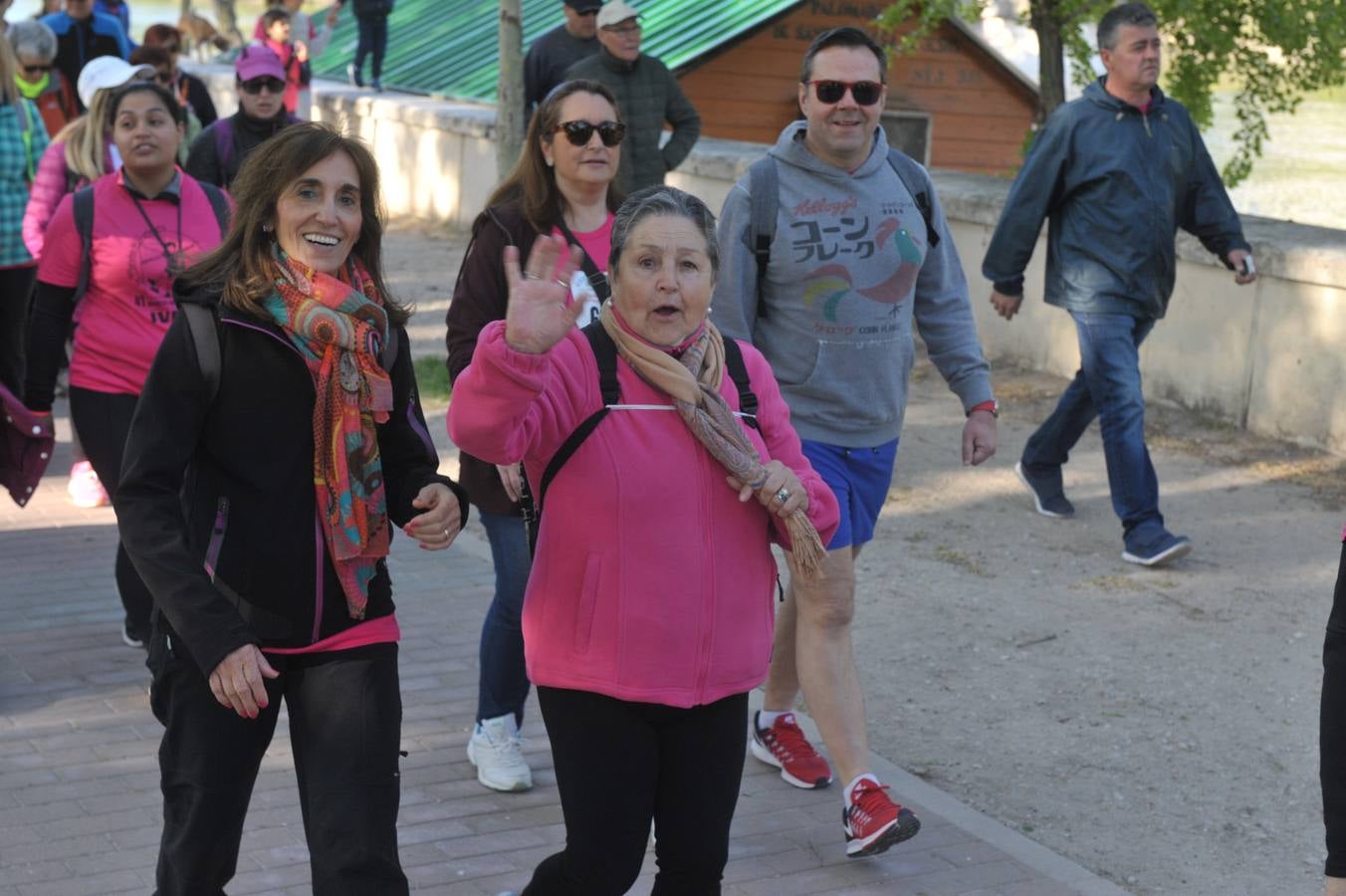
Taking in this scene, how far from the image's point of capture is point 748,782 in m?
5.39

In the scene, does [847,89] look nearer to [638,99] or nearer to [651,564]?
[651,564]

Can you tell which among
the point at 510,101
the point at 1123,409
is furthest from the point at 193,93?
the point at 1123,409

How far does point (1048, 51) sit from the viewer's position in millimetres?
13930

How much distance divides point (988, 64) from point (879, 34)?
3945 mm

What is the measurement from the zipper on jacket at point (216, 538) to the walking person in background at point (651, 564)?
59cm

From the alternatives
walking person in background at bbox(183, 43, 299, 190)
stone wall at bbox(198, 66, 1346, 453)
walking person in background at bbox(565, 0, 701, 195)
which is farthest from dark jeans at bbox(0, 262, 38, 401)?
walking person in background at bbox(565, 0, 701, 195)

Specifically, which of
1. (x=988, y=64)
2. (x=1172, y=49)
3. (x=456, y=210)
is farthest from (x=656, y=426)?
(x=988, y=64)

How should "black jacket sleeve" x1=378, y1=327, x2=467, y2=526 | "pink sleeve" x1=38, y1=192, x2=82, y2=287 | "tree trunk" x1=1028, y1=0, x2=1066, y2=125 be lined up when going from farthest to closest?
"tree trunk" x1=1028, y1=0, x2=1066, y2=125 < "pink sleeve" x1=38, y1=192, x2=82, y2=287 < "black jacket sleeve" x1=378, y1=327, x2=467, y2=526

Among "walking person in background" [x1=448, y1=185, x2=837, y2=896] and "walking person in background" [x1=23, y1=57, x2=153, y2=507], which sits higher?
"walking person in background" [x1=23, y1=57, x2=153, y2=507]

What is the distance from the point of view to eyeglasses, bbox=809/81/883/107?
16.2 feet

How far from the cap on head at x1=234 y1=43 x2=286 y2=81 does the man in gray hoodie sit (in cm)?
374

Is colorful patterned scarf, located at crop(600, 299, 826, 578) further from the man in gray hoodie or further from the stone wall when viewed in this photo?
the stone wall

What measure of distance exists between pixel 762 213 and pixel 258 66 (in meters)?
3.96

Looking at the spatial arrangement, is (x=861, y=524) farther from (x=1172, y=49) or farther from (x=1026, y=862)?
(x=1172, y=49)
